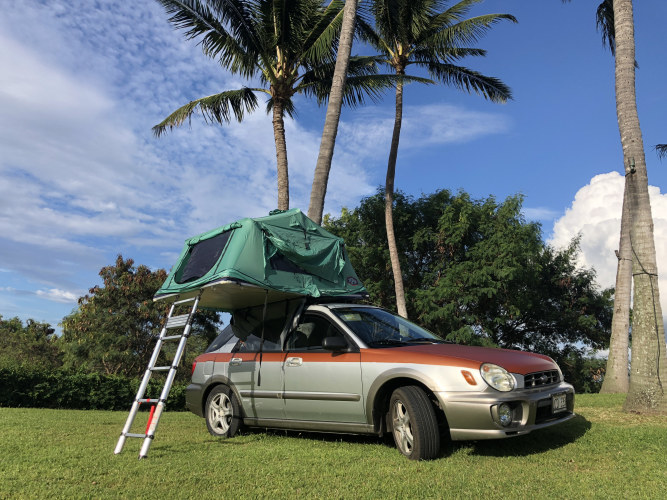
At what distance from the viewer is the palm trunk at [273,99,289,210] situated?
1369cm

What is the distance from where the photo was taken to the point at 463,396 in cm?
472

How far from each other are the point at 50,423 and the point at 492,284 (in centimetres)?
1547

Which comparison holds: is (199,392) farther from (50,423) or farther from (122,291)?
(122,291)

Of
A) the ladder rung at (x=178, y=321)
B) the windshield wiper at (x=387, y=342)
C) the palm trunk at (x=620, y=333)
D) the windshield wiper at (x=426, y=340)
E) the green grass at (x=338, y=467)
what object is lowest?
the green grass at (x=338, y=467)

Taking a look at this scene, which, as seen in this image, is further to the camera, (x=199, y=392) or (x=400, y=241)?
(x=400, y=241)

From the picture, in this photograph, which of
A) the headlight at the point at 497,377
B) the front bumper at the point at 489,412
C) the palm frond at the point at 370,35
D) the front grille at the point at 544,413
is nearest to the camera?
the front bumper at the point at 489,412

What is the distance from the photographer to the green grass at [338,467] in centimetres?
393

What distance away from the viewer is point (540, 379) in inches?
203

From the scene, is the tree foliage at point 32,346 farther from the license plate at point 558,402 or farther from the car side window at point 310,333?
the license plate at point 558,402

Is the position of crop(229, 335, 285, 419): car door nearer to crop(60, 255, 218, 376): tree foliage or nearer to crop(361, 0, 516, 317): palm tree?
crop(361, 0, 516, 317): palm tree

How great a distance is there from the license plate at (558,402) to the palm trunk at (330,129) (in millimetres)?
6629

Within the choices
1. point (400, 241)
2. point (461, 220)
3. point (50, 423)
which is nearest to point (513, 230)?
point (461, 220)

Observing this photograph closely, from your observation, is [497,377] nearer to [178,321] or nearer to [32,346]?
[178,321]

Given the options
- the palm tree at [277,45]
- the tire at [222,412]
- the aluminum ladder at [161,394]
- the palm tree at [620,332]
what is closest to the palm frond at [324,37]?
the palm tree at [277,45]
